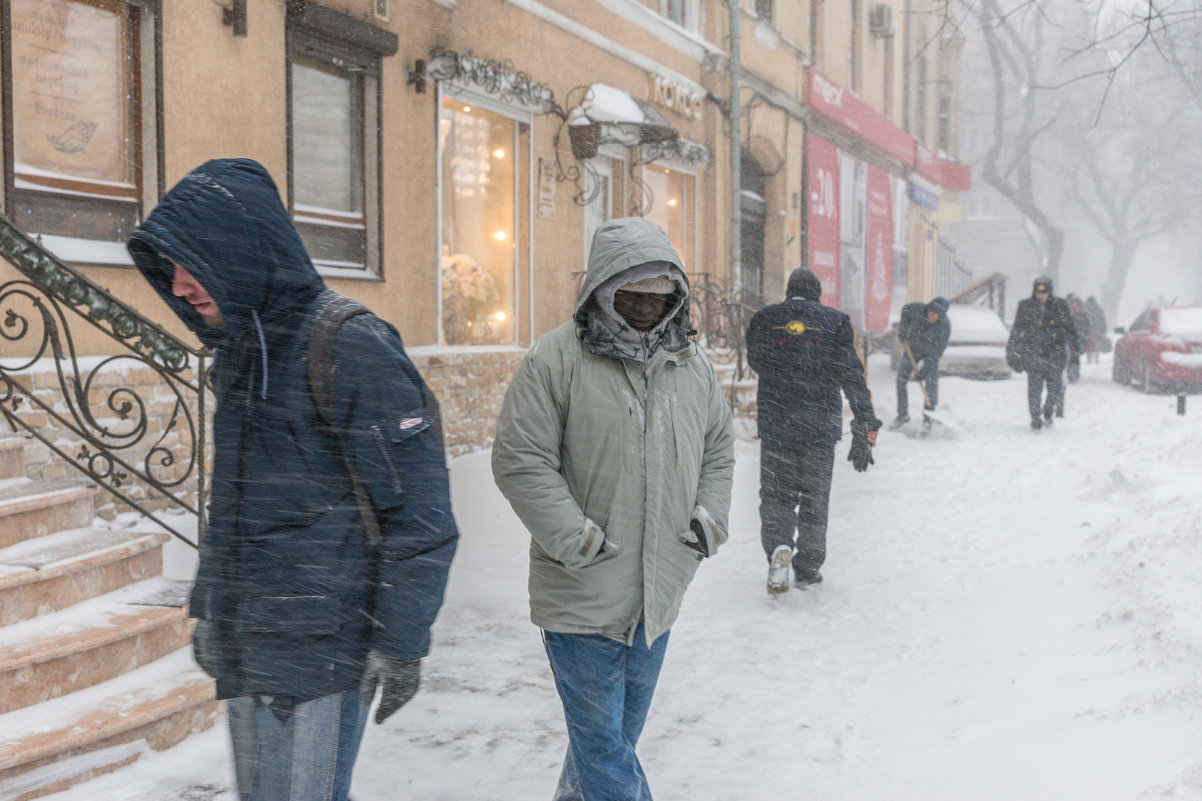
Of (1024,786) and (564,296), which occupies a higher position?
(564,296)

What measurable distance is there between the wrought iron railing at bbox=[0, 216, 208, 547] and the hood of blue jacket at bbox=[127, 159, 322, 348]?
2.91m

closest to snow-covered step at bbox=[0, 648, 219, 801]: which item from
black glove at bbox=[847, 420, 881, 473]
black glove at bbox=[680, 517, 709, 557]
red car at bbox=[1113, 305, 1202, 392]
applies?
black glove at bbox=[680, 517, 709, 557]

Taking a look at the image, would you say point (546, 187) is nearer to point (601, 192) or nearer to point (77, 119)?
point (601, 192)

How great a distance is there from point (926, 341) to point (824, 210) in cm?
850

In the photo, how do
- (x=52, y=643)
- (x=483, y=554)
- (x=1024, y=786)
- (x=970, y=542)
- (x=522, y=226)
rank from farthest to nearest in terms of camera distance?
(x=522, y=226), (x=970, y=542), (x=483, y=554), (x=52, y=643), (x=1024, y=786)

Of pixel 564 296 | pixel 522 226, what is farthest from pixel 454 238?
pixel 564 296

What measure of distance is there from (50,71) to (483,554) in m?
4.11

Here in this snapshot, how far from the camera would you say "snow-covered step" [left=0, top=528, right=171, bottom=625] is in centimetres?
434

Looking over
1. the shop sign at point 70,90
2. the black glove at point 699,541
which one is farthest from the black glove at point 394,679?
the shop sign at point 70,90

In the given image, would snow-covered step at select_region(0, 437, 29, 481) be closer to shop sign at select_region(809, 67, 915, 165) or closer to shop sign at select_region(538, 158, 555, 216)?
shop sign at select_region(538, 158, 555, 216)

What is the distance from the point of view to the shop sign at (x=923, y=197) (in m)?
29.4

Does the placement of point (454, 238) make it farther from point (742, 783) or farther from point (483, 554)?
point (742, 783)

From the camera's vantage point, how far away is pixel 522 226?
39.6 ft

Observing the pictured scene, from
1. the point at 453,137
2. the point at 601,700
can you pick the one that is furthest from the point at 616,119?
the point at 601,700
